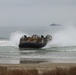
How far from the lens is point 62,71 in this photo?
34.5 ft

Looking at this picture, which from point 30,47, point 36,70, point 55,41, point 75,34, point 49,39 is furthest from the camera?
point 75,34

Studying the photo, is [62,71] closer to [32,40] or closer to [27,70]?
[27,70]

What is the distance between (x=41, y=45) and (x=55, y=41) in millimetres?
8894

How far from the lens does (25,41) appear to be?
1486 inches

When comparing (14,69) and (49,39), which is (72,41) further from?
(14,69)

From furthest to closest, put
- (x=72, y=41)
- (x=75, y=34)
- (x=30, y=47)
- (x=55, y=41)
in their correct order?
(x=75, y=34) < (x=72, y=41) < (x=55, y=41) < (x=30, y=47)

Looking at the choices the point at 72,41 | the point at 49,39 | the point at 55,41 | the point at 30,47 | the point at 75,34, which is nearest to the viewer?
the point at 30,47

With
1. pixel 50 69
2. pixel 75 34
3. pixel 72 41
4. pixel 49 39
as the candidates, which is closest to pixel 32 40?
pixel 49 39

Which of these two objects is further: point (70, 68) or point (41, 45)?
point (41, 45)

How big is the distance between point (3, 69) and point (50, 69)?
1.50 metres

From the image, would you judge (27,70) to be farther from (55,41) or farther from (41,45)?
(55,41)

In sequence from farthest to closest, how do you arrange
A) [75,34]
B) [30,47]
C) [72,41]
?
[75,34], [72,41], [30,47]

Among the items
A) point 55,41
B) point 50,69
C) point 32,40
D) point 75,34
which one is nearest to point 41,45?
point 32,40

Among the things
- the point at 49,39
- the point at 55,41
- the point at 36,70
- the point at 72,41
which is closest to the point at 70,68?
the point at 36,70
